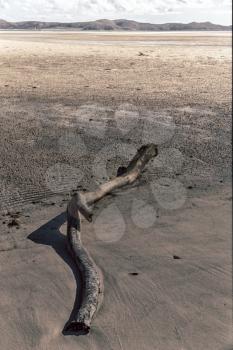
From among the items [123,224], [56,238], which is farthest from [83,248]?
[123,224]

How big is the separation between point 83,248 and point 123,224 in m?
0.96

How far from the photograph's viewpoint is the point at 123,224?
6.35 meters

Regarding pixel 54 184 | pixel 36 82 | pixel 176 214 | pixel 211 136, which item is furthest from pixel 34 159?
pixel 36 82

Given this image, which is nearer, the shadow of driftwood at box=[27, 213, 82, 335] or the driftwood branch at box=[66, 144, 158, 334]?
the driftwood branch at box=[66, 144, 158, 334]

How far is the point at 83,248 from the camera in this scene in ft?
18.1

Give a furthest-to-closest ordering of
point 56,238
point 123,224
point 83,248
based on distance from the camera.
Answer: point 123,224 → point 56,238 → point 83,248

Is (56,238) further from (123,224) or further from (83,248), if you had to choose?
(123,224)

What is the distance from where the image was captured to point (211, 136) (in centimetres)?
1030

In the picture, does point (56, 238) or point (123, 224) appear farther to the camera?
point (123, 224)

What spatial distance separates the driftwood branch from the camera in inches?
174

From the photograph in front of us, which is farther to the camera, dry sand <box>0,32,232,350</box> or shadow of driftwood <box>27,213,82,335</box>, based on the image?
shadow of driftwood <box>27,213,82,335</box>

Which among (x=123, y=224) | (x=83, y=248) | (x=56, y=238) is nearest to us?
(x=83, y=248)

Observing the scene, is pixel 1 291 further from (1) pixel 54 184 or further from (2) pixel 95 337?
(1) pixel 54 184

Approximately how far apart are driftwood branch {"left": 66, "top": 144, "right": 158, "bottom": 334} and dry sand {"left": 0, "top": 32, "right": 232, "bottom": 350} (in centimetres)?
12
